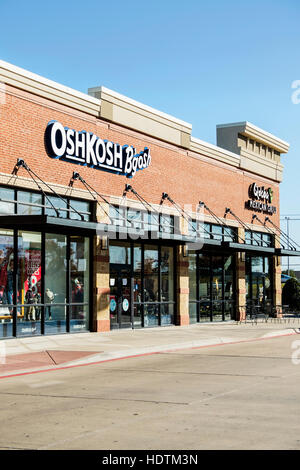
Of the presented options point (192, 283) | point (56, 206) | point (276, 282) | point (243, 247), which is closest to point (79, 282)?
point (56, 206)

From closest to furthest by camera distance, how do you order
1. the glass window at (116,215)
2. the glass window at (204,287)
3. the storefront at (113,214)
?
the storefront at (113,214), the glass window at (116,215), the glass window at (204,287)

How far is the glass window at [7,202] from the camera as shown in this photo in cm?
1973

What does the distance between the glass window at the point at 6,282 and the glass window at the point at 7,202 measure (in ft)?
2.44

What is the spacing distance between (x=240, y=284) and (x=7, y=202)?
55.7 feet

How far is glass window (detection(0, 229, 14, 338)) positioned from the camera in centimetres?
2006

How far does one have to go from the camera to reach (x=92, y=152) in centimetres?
2336

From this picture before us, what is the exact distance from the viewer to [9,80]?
20031 millimetres

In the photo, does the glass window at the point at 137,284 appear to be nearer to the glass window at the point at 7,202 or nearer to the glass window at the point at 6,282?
the glass window at the point at 6,282

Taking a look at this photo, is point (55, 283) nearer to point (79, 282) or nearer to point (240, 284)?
point (79, 282)

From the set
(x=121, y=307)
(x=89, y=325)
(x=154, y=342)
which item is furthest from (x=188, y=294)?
(x=154, y=342)

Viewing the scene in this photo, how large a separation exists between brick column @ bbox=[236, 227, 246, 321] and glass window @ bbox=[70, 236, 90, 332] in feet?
39.1

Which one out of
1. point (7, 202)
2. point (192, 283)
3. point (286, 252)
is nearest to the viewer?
point (7, 202)

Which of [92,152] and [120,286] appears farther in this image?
Answer: [120,286]

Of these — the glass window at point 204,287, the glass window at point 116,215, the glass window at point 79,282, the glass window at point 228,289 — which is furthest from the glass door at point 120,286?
the glass window at point 228,289
